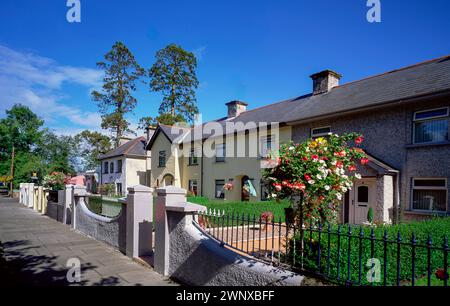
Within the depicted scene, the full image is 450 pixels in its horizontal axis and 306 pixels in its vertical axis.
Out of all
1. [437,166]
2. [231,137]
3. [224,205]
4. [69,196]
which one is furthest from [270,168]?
[231,137]

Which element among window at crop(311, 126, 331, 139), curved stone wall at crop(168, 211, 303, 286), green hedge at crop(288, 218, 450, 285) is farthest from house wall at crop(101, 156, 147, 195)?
green hedge at crop(288, 218, 450, 285)

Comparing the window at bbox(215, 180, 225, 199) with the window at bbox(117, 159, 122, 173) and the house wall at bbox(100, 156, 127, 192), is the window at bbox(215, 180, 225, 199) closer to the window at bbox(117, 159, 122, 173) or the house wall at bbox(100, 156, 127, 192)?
the house wall at bbox(100, 156, 127, 192)

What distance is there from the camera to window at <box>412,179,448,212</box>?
11.6 metres

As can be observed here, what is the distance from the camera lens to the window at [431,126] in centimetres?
1176

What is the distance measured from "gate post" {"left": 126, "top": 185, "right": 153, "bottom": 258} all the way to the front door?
1004 cm

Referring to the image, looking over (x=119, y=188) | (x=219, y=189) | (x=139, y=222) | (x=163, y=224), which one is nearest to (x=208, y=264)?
(x=163, y=224)

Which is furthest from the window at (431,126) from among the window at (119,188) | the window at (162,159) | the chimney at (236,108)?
the window at (119,188)

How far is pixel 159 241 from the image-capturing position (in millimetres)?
6625

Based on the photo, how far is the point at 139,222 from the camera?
7875mm

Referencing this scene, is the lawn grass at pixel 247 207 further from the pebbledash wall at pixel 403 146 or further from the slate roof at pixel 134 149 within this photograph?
the slate roof at pixel 134 149

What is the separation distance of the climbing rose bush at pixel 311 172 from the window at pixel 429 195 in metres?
8.12

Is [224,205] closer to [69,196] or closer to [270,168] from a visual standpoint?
[69,196]

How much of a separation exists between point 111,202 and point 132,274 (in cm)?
511

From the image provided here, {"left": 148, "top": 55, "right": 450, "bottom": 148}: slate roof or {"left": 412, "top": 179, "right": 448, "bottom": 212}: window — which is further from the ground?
{"left": 148, "top": 55, "right": 450, "bottom": 148}: slate roof
